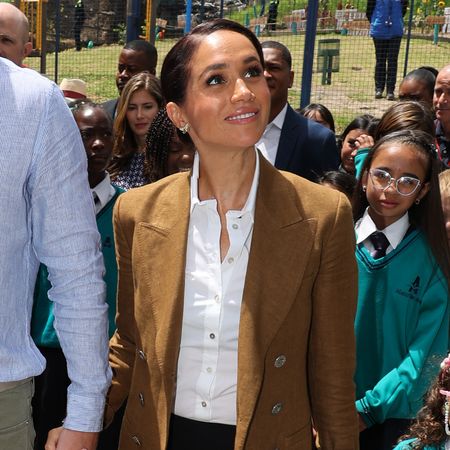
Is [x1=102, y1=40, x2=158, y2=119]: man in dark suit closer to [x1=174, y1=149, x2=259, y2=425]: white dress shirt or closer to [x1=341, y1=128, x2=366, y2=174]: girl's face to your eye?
[x1=341, y1=128, x2=366, y2=174]: girl's face

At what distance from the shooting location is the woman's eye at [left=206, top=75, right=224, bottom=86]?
2174mm

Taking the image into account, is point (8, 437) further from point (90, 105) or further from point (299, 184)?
point (90, 105)

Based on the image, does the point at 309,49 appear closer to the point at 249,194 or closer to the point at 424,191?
the point at 424,191

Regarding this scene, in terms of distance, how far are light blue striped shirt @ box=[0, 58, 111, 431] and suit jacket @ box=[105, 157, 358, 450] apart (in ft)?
0.52

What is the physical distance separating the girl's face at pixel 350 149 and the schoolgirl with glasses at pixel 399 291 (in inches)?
77.5

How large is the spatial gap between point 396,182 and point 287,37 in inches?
328

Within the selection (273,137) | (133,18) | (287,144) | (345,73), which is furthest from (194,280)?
(345,73)

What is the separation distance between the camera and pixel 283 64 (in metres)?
5.00

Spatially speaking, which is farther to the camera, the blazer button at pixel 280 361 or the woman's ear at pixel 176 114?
the woman's ear at pixel 176 114

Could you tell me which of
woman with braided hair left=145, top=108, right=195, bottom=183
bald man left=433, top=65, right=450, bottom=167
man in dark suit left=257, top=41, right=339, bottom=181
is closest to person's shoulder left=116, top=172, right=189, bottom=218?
woman with braided hair left=145, top=108, right=195, bottom=183

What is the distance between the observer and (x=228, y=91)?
7.08 ft

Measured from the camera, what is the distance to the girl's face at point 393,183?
2992 mm

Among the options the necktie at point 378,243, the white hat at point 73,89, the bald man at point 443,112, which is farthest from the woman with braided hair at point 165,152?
the white hat at point 73,89

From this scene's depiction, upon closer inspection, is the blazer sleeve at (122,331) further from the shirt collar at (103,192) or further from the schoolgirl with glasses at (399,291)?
the shirt collar at (103,192)
